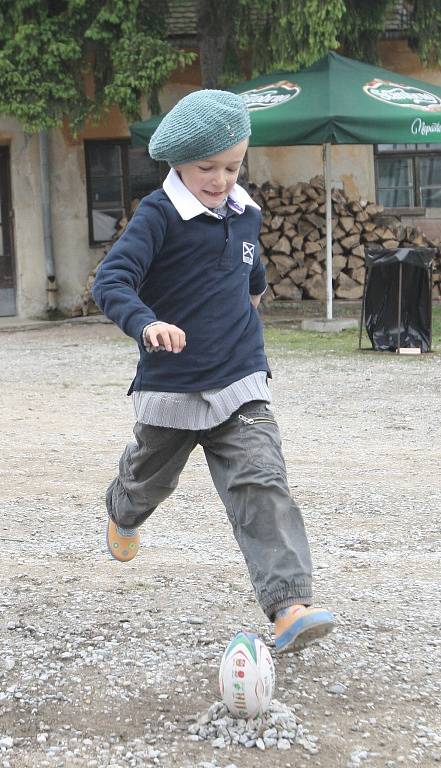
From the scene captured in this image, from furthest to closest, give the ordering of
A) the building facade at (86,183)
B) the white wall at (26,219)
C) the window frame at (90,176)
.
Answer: the window frame at (90,176)
the building facade at (86,183)
the white wall at (26,219)

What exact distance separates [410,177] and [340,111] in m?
5.71

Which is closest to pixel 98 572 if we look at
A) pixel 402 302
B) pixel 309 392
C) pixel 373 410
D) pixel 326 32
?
pixel 373 410

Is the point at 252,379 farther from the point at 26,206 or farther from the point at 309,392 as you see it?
the point at 26,206

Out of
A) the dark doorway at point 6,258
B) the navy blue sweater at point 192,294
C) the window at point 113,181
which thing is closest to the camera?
the navy blue sweater at point 192,294

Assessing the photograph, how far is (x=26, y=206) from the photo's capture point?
1588 cm

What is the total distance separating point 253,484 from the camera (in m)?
3.34

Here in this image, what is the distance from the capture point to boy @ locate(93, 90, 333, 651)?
3320 mm

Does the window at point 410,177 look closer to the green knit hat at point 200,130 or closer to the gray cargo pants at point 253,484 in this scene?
the green knit hat at point 200,130

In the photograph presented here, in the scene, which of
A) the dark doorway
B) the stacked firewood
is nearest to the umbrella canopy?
the stacked firewood

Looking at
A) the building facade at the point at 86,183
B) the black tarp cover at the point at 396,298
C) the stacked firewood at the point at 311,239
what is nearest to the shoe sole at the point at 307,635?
the black tarp cover at the point at 396,298

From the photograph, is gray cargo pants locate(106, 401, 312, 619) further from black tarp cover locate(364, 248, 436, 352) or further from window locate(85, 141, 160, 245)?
window locate(85, 141, 160, 245)

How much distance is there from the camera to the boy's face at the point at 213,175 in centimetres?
343

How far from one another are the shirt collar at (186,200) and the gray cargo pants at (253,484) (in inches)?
22.3

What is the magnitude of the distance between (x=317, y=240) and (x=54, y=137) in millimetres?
3766
